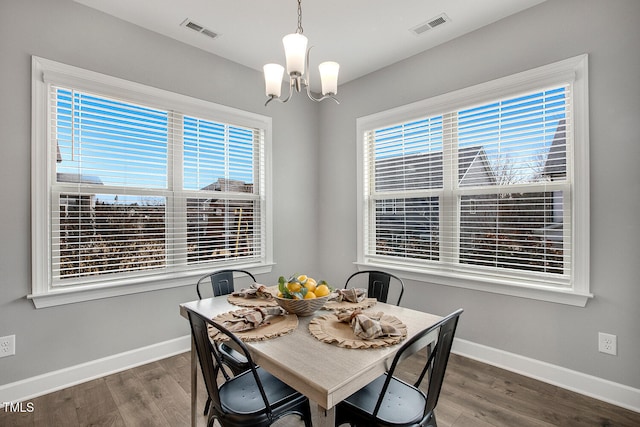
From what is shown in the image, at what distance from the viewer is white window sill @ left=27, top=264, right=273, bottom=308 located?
2301 millimetres

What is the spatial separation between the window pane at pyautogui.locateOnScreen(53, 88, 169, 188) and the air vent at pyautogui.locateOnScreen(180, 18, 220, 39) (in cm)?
74

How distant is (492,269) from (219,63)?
3.15m

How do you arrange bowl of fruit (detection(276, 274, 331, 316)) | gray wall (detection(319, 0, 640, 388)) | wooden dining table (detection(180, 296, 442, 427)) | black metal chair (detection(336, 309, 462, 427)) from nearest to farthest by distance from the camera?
wooden dining table (detection(180, 296, 442, 427)), black metal chair (detection(336, 309, 462, 427)), bowl of fruit (detection(276, 274, 331, 316)), gray wall (detection(319, 0, 640, 388))

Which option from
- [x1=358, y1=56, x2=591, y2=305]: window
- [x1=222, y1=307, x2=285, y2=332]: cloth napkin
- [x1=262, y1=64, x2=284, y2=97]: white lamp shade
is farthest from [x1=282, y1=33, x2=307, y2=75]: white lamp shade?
[x1=358, y1=56, x2=591, y2=305]: window

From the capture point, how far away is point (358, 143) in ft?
12.1

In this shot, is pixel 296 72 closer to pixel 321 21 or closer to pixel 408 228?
pixel 321 21

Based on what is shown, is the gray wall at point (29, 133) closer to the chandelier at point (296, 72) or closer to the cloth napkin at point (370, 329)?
the chandelier at point (296, 72)

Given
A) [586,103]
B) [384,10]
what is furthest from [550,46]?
[384,10]

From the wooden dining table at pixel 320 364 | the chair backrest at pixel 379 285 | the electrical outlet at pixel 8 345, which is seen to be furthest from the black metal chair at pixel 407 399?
the electrical outlet at pixel 8 345

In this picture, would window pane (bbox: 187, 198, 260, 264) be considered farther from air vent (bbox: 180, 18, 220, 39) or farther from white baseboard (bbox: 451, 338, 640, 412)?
white baseboard (bbox: 451, 338, 640, 412)

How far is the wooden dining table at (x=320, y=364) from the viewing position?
1129mm

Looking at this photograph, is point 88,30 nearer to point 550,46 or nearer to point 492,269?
point 550,46

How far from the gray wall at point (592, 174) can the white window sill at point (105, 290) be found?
2.26 metres

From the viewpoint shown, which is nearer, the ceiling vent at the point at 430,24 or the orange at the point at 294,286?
the orange at the point at 294,286
